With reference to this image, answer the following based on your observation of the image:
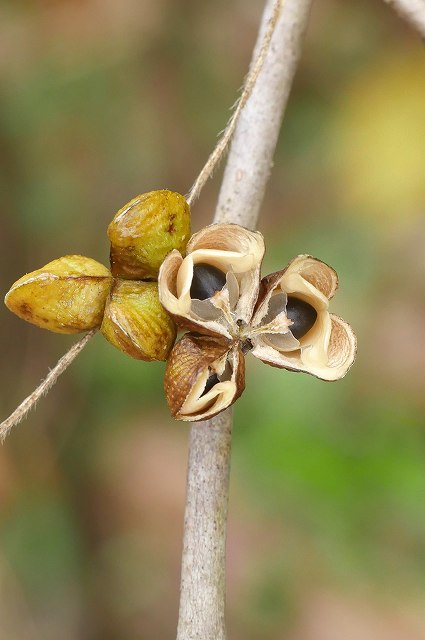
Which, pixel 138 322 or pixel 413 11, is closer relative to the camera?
pixel 138 322

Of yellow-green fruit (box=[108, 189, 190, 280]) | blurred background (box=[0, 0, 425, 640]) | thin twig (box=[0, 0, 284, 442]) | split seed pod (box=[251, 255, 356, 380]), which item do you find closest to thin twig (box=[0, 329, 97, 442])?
thin twig (box=[0, 0, 284, 442])

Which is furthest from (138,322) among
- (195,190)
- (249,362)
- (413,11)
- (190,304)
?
(249,362)

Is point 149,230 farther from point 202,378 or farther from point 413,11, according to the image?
point 413,11

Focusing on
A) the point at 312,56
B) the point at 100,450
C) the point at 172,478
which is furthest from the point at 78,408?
the point at 312,56

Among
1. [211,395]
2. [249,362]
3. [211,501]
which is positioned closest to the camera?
[211,395]

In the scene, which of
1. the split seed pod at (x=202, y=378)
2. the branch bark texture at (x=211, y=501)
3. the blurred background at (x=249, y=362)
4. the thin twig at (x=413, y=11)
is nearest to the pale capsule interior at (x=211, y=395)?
the split seed pod at (x=202, y=378)

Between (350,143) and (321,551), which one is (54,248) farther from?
(321,551)

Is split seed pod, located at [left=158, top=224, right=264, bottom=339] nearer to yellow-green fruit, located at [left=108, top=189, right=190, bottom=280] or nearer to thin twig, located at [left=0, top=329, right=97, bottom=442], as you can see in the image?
yellow-green fruit, located at [left=108, top=189, right=190, bottom=280]
